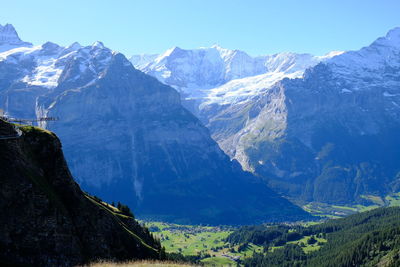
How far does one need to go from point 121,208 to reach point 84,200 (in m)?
47.0

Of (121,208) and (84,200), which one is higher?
(84,200)

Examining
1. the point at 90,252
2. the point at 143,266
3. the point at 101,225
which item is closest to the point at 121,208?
the point at 101,225

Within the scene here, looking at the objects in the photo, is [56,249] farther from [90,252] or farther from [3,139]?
[3,139]

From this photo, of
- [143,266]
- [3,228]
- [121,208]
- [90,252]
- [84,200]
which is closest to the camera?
[143,266]

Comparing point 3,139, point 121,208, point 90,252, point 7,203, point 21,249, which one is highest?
point 3,139

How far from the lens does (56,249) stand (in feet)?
192

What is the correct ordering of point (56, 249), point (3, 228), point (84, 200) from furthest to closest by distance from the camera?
point (84, 200)
point (56, 249)
point (3, 228)

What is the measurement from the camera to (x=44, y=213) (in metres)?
59.4

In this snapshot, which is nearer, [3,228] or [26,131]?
[3,228]

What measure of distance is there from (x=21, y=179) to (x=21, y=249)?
32.0 feet

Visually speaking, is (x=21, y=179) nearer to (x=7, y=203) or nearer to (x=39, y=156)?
(x=7, y=203)

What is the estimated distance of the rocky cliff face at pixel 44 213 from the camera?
55.1 m

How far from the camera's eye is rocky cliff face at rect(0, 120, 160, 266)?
55.1m

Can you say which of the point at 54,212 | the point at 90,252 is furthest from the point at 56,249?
the point at 90,252
